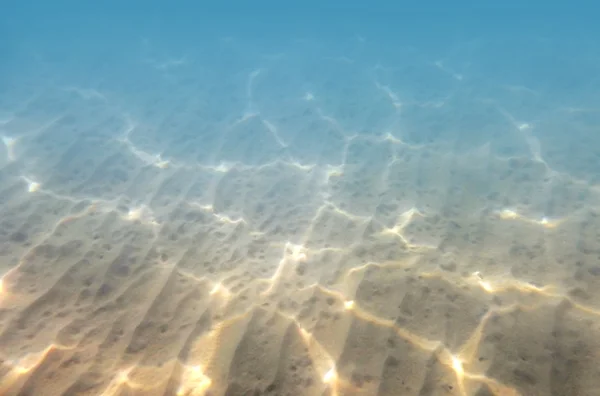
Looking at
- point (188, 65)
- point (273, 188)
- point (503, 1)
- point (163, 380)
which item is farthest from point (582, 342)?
point (503, 1)

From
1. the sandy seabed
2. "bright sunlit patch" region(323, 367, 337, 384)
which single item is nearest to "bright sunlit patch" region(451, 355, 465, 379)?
the sandy seabed

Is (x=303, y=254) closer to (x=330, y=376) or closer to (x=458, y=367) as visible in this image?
(x=330, y=376)

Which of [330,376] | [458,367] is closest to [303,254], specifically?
[330,376]

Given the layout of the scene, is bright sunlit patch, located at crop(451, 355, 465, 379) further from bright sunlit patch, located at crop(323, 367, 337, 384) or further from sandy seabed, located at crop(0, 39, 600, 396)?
bright sunlit patch, located at crop(323, 367, 337, 384)

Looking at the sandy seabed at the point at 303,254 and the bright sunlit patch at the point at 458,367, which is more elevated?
the bright sunlit patch at the point at 458,367

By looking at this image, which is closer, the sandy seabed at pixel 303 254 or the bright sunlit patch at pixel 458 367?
the bright sunlit patch at pixel 458 367

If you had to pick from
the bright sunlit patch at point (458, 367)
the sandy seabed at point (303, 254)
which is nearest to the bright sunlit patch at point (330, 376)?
the sandy seabed at point (303, 254)

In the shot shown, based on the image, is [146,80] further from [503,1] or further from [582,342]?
[503,1]

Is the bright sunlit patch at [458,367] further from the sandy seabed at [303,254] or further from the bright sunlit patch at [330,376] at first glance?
the bright sunlit patch at [330,376]

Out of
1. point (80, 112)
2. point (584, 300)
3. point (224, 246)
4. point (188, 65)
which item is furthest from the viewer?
point (188, 65)
